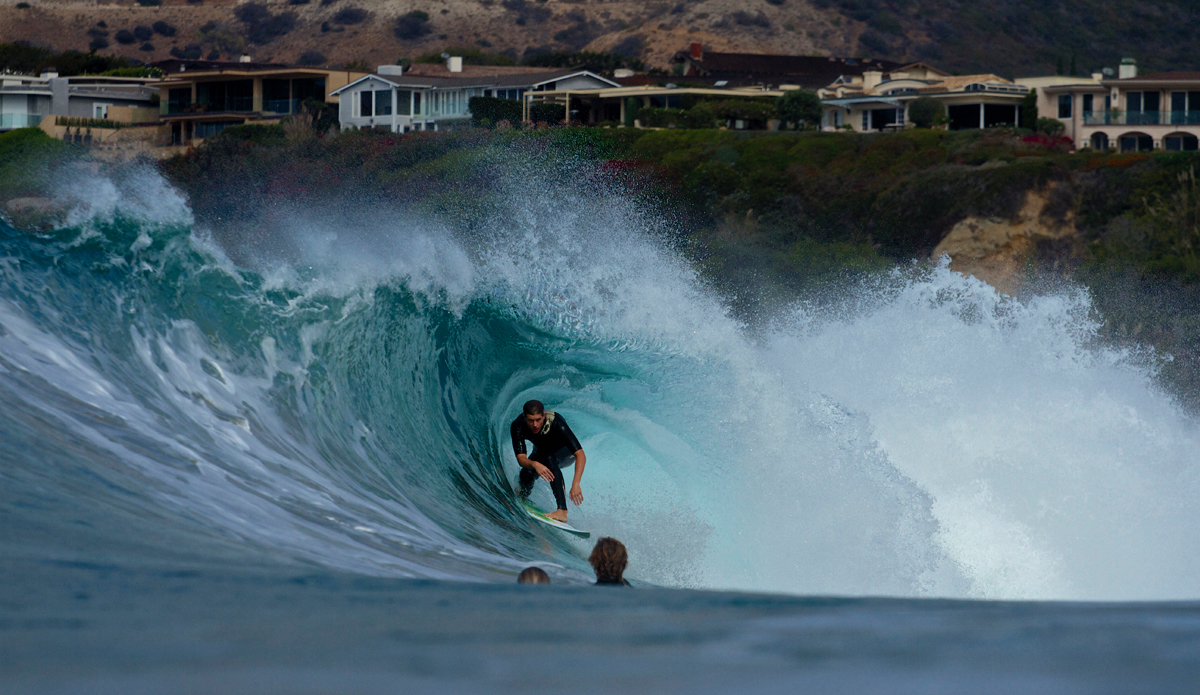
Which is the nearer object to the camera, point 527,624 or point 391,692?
point 391,692

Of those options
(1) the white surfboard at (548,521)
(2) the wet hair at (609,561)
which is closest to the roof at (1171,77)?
(1) the white surfboard at (548,521)

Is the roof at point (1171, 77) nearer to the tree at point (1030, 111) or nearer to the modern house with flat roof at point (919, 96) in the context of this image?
the tree at point (1030, 111)

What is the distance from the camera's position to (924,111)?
162 ft

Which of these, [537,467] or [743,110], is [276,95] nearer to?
[743,110]

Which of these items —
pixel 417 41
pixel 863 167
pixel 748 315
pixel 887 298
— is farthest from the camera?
pixel 417 41

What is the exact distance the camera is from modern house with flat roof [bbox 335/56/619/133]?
53.8 m

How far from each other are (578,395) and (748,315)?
16550mm

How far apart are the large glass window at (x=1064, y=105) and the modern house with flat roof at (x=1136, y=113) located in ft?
1.03

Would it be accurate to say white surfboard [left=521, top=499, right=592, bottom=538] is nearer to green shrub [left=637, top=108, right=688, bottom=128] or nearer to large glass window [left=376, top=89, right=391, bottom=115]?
green shrub [left=637, top=108, right=688, bottom=128]

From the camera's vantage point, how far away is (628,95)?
53250 mm

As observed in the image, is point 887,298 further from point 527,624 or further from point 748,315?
point 748,315

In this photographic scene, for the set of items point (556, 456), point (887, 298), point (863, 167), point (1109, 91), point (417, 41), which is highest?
point (417, 41)

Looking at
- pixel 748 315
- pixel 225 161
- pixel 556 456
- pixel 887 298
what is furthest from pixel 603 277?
pixel 225 161

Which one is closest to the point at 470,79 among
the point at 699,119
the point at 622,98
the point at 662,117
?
the point at 622,98
